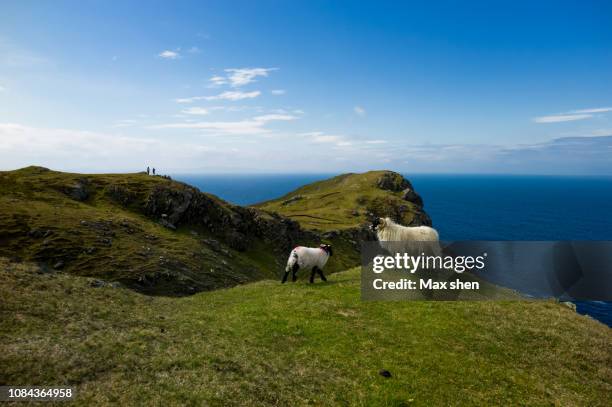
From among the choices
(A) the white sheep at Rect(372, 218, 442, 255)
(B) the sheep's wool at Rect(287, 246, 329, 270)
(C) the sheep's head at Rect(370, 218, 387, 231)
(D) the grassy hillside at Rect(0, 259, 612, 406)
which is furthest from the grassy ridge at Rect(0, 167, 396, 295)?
(A) the white sheep at Rect(372, 218, 442, 255)

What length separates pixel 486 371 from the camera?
16.3 meters

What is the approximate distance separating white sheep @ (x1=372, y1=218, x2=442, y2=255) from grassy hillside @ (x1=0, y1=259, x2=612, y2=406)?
638 cm

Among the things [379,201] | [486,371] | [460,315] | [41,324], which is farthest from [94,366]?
[379,201]

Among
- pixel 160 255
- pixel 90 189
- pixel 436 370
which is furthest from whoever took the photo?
pixel 90 189

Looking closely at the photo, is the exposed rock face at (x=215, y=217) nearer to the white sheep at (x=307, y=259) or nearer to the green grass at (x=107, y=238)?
the green grass at (x=107, y=238)

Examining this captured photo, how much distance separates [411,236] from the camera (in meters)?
30.2

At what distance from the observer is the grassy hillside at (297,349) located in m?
13.0

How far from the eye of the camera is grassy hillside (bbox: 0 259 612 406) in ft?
42.5

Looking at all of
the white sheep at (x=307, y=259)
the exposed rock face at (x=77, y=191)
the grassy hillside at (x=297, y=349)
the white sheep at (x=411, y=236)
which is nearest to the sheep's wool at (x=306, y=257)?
the white sheep at (x=307, y=259)

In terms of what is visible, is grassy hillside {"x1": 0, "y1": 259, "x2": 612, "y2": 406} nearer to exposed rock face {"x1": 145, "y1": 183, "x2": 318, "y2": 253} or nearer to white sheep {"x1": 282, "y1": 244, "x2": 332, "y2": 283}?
white sheep {"x1": 282, "y1": 244, "x2": 332, "y2": 283}

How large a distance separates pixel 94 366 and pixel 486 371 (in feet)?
56.0

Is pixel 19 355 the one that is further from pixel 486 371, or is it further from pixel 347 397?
pixel 486 371

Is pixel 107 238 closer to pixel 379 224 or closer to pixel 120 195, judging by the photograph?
pixel 120 195

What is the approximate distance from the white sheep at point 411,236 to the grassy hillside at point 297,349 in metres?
6.38
